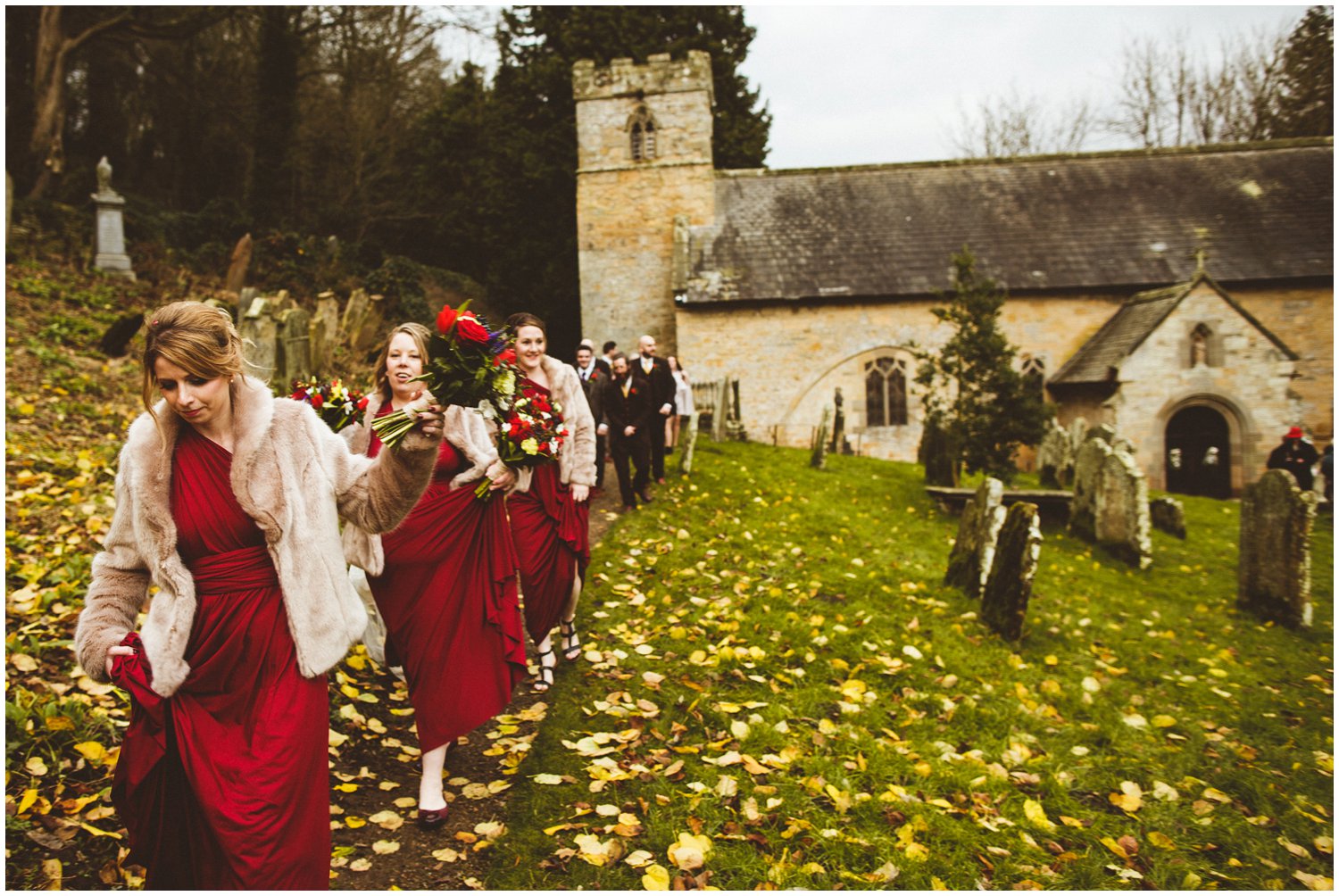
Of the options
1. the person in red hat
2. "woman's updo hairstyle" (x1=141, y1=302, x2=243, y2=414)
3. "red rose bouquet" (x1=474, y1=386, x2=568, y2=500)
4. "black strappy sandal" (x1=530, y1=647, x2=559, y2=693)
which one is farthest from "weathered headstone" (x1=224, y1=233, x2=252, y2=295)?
the person in red hat

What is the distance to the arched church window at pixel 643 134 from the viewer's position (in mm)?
25297

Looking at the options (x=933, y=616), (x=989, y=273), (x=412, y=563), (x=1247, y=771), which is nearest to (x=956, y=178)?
(x=989, y=273)

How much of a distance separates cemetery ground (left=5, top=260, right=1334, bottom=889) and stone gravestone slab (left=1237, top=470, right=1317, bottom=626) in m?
0.32

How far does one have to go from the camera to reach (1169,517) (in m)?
12.8

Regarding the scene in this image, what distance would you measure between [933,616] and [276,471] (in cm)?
635

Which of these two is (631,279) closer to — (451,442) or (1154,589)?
(1154,589)

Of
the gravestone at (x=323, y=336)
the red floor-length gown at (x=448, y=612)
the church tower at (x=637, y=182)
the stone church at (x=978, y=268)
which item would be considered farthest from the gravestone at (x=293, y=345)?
the church tower at (x=637, y=182)

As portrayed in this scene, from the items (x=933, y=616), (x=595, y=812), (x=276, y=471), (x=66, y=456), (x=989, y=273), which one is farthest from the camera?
(x=989, y=273)

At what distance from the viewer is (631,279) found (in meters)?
25.5

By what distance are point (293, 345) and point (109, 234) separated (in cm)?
1104

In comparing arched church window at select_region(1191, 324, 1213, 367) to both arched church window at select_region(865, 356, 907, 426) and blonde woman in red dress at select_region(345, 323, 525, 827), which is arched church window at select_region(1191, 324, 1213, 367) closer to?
arched church window at select_region(865, 356, 907, 426)

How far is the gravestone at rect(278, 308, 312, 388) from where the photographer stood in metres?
8.84

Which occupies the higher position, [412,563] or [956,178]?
[956,178]

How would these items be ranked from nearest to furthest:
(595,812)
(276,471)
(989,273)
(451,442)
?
1. (276,471)
2. (595,812)
3. (451,442)
4. (989,273)
